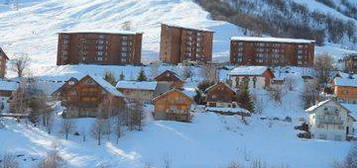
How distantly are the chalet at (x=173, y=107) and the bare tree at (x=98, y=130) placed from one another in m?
6.36

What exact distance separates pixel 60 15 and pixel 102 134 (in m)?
110

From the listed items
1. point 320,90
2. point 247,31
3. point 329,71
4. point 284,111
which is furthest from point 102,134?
point 247,31

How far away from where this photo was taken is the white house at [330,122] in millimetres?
54656

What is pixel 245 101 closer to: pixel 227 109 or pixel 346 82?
pixel 227 109

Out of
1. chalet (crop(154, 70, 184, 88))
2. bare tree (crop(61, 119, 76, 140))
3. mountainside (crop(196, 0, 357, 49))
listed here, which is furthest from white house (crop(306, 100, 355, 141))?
mountainside (crop(196, 0, 357, 49))

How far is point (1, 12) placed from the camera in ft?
552

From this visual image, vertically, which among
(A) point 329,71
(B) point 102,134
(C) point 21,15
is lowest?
(B) point 102,134

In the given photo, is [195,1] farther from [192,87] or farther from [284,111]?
[284,111]

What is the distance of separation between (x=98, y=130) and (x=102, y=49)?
48.0m

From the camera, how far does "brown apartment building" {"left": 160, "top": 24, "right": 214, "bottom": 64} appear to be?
102 metres

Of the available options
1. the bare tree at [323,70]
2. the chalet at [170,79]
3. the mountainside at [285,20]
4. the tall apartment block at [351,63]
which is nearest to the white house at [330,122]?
the bare tree at [323,70]

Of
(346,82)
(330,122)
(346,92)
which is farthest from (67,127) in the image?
(346,82)

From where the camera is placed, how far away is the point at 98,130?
5019 cm

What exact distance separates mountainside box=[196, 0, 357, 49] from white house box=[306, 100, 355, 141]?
7239 cm
